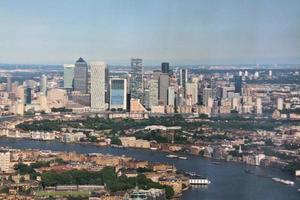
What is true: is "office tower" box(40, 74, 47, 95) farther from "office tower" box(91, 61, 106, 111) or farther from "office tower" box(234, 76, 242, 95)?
"office tower" box(234, 76, 242, 95)

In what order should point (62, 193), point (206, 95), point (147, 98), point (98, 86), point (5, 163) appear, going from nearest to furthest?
point (62, 193) < point (5, 163) < point (206, 95) < point (147, 98) < point (98, 86)

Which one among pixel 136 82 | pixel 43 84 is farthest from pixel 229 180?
pixel 43 84

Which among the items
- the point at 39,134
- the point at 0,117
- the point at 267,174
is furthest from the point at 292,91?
the point at 0,117

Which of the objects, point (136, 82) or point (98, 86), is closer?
point (136, 82)

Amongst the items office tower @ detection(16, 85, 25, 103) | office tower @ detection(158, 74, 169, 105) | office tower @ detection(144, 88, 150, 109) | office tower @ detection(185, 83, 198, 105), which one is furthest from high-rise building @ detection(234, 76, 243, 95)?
office tower @ detection(16, 85, 25, 103)

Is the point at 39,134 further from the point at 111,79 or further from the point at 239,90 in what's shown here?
the point at 111,79

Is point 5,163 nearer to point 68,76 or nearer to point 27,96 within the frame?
point 27,96

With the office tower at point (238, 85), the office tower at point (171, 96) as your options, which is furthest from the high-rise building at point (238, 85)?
the office tower at point (171, 96)

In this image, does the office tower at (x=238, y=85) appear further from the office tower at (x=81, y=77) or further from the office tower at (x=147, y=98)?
the office tower at (x=81, y=77)

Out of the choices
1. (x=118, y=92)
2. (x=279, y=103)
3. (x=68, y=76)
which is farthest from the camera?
(x=68, y=76)
